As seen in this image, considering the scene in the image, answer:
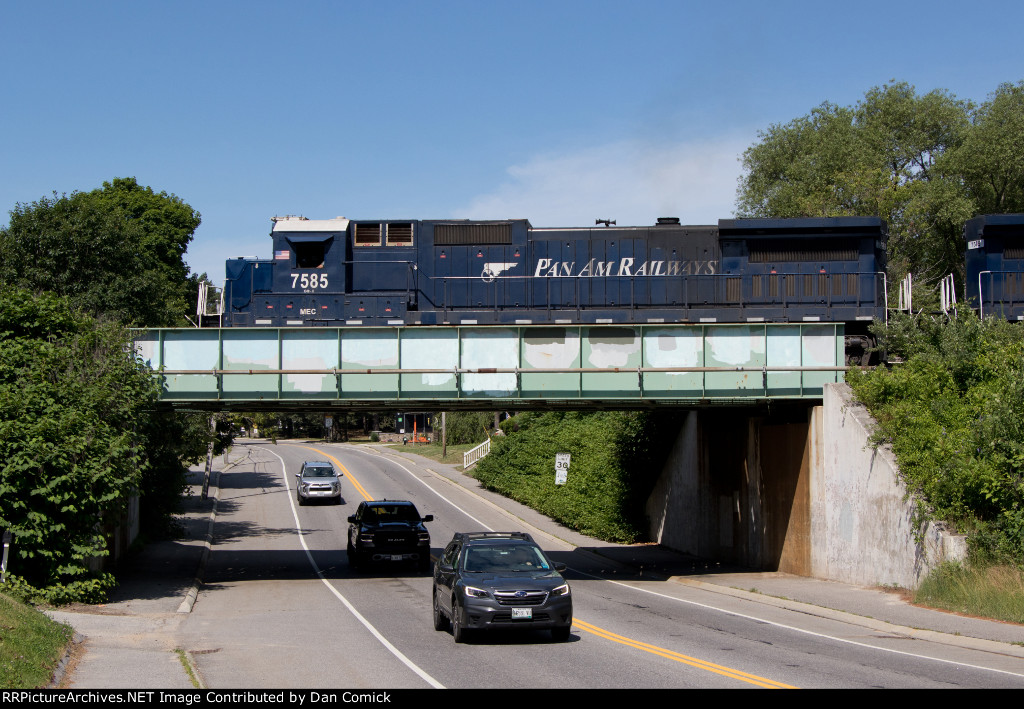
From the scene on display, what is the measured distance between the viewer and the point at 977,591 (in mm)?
16422

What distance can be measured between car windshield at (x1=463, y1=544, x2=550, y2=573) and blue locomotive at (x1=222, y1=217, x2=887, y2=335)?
32.7ft

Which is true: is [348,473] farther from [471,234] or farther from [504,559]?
[504,559]

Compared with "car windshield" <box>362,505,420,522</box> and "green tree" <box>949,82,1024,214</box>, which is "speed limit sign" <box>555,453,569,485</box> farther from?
"green tree" <box>949,82,1024,214</box>

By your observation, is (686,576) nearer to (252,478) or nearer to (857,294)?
(857,294)

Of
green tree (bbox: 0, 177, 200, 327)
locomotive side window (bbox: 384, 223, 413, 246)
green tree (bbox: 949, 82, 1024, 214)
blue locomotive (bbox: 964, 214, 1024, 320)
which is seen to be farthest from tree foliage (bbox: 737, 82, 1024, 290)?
green tree (bbox: 0, 177, 200, 327)

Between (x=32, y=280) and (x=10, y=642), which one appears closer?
(x=10, y=642)

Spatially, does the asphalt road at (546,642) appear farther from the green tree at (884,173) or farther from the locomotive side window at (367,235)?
the green tree at (884,173)

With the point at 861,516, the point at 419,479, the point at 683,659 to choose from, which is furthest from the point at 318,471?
the point at 683,659

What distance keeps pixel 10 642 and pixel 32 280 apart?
22.2m

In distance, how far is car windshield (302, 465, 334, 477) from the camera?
44.2 m

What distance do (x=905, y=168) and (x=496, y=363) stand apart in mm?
37533

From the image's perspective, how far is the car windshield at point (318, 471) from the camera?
44.2 m

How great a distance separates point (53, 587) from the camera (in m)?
17.8
